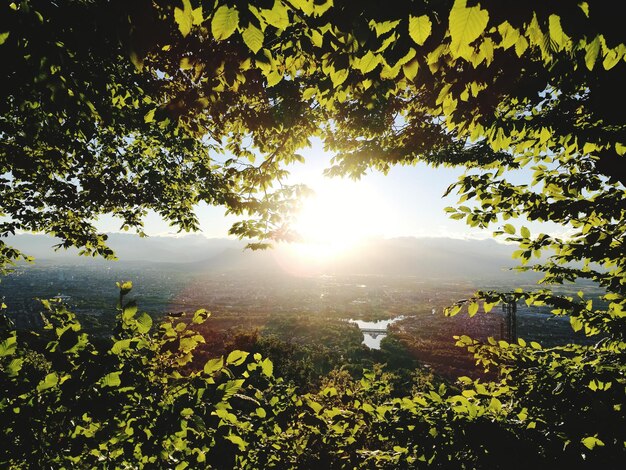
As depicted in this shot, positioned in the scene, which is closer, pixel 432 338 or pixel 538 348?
pixel 538 348

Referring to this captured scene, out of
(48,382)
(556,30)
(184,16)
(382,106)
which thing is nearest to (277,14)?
(184,16)

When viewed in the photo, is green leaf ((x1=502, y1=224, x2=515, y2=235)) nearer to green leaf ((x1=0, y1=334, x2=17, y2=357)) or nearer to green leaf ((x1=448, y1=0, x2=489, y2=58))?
green leaf ((x1=448, y1=0, x2=489, y2=58))

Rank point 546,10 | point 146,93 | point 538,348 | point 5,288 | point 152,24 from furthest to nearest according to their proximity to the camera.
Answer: point 5,288
point 146,93
point 538,348
point 152,24
point 546,10

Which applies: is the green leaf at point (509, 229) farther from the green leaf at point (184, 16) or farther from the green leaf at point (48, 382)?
the green leaf at point (48, 382)

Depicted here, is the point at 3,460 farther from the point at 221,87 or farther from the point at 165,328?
the point at 221,87

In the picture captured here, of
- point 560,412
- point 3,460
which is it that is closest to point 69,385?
point 3,460

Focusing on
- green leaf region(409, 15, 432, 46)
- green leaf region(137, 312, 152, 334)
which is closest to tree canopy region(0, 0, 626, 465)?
green leaf region(409, 15, 432, 46)

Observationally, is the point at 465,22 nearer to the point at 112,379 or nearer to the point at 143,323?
the point at 143,323
